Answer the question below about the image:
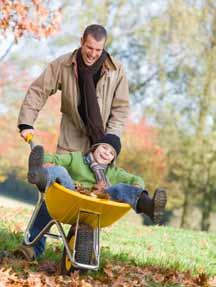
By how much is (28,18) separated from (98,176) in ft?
25.0

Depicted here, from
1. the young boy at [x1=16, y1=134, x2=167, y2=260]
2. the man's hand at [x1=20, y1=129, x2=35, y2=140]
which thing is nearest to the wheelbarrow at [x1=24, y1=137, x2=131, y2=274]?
the young boy at [x1=16, y1=134, x2=167, y2=260]

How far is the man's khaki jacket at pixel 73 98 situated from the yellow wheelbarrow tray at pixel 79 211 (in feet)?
2.44

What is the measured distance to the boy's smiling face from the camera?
4.69 m

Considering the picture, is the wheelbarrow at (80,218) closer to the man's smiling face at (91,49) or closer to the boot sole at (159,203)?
the boot sole at (159,203)

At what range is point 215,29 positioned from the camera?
20875 millimetres

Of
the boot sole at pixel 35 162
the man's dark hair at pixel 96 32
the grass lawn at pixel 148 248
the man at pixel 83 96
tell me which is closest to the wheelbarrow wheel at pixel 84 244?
the grass lawn at pixel 148 248

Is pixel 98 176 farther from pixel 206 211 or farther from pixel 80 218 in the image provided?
pixel 206 211

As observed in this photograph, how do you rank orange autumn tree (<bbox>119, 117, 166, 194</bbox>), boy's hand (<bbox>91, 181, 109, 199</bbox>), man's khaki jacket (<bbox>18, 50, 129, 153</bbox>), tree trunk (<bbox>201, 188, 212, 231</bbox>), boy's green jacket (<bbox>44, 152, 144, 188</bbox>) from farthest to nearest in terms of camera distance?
tree trunk (<bbox>201, 188, 212, 231</bbox>), orange autumn tree (<bbox>119, 117, 166, 194</bbox>), man's khaki jacket (<bbox>18, 50, 129, 153</bbox>), boy's green jacket (<bbox>44, 152, 144, 188</bbox>), boy's hand (<bbox>91, 181, 109, 199</bbox>)

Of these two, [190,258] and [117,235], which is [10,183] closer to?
[117,235]

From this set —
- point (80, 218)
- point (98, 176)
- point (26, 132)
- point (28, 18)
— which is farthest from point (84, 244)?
point (28, 18)

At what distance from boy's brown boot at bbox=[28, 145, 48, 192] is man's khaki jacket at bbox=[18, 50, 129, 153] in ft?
2.64

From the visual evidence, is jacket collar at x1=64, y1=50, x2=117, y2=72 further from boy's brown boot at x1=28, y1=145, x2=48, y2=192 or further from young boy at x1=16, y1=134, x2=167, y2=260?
boy's brown boot at x1=28, y1=145, x2=48, y2=192

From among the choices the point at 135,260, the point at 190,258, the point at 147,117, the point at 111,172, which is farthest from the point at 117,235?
the point at 147,117

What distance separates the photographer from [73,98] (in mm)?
4984
